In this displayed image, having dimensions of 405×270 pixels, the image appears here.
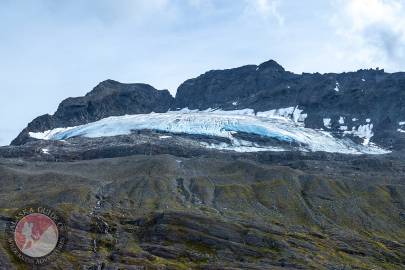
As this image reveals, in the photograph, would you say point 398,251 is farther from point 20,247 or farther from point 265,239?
point 20,247

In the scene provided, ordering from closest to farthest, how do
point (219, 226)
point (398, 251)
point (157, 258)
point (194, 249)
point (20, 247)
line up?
point (20, 247)
point (157, 258)
point (194, 249)
point (219, 226)
point (398, 251)

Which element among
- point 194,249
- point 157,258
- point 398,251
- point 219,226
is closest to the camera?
point 157,258

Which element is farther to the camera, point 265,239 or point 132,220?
point 132,220

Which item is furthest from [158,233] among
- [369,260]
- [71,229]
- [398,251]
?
[398,251]

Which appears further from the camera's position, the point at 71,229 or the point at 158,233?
the point at 158,233

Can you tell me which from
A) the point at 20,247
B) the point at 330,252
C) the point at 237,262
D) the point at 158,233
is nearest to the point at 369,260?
the point at 330,252

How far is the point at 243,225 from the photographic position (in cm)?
18588

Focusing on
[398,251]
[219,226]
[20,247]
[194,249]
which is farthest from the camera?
[398,251]

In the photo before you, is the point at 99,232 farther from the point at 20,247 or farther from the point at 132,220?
the point at 20,247

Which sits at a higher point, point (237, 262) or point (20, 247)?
point (20, 247)

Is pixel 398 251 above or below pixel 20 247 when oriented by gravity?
below

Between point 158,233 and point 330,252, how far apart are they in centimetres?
4899

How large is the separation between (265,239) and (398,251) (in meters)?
44.9

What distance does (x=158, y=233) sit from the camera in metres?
177
